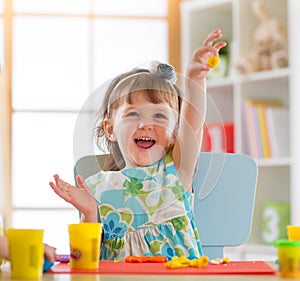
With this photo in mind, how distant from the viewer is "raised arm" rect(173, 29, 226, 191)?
1.54m

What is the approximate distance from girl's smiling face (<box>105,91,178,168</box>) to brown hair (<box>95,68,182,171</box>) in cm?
1

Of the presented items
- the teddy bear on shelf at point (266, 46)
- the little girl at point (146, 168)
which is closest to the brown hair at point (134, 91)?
the little girl at point (146, 168)

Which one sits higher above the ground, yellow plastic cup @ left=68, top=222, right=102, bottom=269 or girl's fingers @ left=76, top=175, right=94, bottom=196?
girl's fingers @ left=76, top=175, right=94, bottom=196

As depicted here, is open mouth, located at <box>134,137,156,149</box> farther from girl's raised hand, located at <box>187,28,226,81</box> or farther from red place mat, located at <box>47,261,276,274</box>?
red place mat, located at <box>47,261,276,274</box>

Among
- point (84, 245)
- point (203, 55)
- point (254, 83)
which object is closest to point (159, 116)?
point (203, 55)

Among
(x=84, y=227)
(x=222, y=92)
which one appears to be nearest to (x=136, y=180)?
(x=84, y=227)

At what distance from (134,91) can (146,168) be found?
18cm

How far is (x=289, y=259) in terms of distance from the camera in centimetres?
A: 113

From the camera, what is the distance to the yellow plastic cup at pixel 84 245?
4.06ft

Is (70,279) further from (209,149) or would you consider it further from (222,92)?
(222,92)

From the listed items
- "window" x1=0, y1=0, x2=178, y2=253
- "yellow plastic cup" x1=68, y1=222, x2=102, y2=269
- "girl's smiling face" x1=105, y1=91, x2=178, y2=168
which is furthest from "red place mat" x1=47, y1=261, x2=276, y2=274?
"window" x1=0, y1=0, x2=178, y2=253

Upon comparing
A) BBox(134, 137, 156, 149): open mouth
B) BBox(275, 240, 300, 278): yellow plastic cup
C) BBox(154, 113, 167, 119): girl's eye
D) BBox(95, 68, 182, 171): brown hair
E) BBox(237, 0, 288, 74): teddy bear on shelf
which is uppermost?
BBox(237, 0, 288, 74): teddy bear on shelf

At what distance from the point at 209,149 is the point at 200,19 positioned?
82.6 inches

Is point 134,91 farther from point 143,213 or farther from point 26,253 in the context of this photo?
point 26,253
